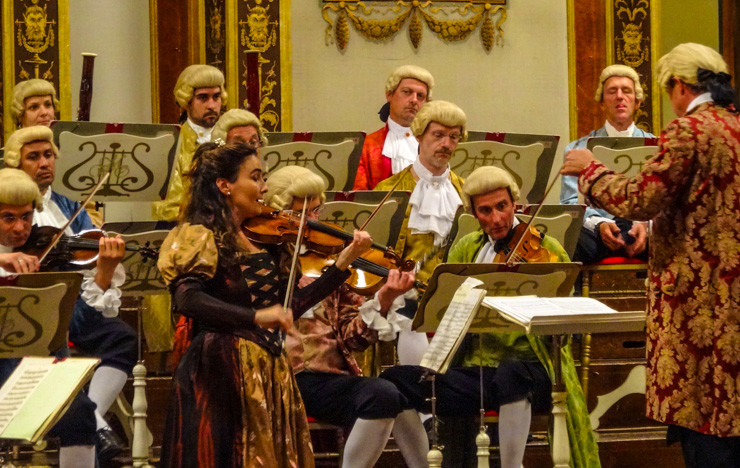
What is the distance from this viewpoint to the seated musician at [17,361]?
358 cm

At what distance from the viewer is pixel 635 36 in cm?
686

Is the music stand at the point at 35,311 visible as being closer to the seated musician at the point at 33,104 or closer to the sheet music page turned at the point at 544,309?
the sheet music page turned at the point at 544,309

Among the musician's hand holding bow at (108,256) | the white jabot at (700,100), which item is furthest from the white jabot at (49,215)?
the white jabot at (700,100)

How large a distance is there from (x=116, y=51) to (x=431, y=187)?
8.34ft

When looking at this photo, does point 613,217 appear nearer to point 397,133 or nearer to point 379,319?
point 397,133

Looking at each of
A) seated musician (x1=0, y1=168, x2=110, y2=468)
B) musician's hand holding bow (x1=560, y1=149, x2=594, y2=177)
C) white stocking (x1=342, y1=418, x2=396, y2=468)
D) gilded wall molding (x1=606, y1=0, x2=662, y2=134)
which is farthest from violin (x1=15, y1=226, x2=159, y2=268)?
gilded wall molding (x1=606, y1=0, x2=662, y2=134)

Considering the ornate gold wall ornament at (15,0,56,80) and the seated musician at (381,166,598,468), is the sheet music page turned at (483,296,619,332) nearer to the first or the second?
the seated musician at (381,166,598,468)

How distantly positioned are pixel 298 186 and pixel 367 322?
→ 474 millimetres

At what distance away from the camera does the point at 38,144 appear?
431 cm

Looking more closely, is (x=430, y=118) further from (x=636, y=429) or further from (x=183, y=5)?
(x=183, y=5)

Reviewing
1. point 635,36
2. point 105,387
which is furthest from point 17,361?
point 635,36

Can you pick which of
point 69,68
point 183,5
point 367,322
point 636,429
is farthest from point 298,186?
point 183,5

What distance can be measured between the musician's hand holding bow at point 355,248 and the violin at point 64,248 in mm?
843

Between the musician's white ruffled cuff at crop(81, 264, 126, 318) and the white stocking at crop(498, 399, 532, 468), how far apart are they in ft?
4.16
